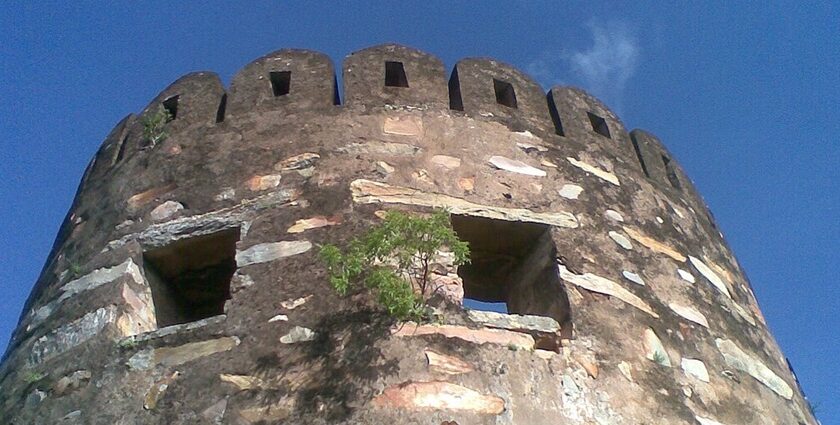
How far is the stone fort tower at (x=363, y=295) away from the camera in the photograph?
10.9ft

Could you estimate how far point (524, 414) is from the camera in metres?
3.20

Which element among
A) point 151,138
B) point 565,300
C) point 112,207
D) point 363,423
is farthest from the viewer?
point 151,138

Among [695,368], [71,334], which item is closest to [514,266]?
[695,368]

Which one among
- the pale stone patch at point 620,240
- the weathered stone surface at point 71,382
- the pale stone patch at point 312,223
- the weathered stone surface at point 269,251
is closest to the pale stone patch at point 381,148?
the pale stone patch at point 312,223

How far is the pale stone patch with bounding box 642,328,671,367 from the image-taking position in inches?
149

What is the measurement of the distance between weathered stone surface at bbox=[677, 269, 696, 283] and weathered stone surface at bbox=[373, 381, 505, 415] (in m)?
1.62

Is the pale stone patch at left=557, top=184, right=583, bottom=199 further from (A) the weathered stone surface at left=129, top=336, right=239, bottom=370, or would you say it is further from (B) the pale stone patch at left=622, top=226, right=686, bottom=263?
(A) the weathered stone surface at left=129, top=336, right=239, bottom=370

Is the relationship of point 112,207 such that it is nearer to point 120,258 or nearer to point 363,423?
point 120,258

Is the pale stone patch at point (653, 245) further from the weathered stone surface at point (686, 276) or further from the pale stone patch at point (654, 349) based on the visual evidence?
the pale stone patch at point (654, 349)

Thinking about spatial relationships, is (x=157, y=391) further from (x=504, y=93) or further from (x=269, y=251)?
(x=504, y=93)

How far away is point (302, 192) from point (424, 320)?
3.28ft

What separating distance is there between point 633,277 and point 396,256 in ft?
3.98

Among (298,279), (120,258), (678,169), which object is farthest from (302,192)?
(678,169)

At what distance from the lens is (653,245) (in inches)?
176
